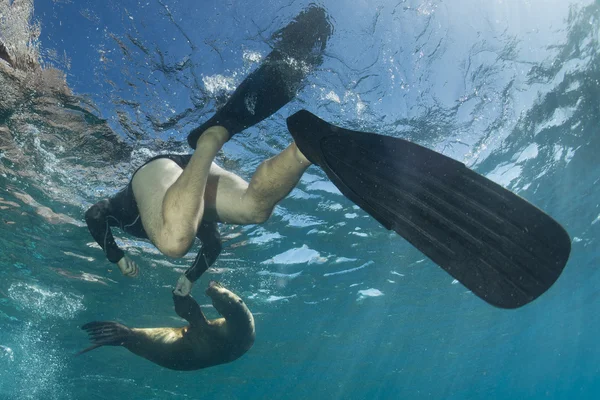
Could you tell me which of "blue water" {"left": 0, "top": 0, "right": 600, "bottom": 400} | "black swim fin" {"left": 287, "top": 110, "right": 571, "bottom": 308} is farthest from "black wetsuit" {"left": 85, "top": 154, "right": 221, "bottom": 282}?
"blue water" {"left": 0, "top": 0, "right": 600, "bottom": 400}

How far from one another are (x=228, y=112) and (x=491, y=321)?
38920 mm

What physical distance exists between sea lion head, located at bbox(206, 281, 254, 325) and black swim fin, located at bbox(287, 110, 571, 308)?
433 centimetres

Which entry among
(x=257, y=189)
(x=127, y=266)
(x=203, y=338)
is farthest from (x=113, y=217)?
(x=203, y=338)

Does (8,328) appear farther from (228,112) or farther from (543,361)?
(543,361)

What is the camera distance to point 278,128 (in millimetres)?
9492

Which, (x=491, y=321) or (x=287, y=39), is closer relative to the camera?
(x=287, y=39)

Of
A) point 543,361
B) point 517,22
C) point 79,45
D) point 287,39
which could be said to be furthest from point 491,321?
point 543,361

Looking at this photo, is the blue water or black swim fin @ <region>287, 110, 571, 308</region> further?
the blue water

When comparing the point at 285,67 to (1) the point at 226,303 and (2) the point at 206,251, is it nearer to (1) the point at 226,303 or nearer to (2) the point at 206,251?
(2) the point at 206,251

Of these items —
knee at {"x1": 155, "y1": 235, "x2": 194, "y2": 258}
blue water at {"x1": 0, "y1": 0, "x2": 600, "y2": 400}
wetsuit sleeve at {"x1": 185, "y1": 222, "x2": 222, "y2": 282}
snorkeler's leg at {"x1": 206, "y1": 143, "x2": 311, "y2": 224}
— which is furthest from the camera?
blue water at {"x1": 0, "y1": 0, "x2": 600, "y2": 400}

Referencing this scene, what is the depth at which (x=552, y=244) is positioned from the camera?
2418mm

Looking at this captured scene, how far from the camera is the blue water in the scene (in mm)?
6977

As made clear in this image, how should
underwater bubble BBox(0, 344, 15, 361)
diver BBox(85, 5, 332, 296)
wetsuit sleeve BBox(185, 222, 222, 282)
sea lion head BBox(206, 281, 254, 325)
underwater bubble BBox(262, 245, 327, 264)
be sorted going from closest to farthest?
diver BBox(85, 5, 332, 296) → wetsuit sleeve BBox(185, 222, 222, 282) → sea lion head BBox(206, 281, 254, 325) → underwater bubble BBox(262, 245, 327, 264) → underwater bubble BBox(0, 344, 15, 361)

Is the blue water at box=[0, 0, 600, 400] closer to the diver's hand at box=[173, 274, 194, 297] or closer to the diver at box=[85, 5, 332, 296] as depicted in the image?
the diver at box=[85, 5, 332, 296]
